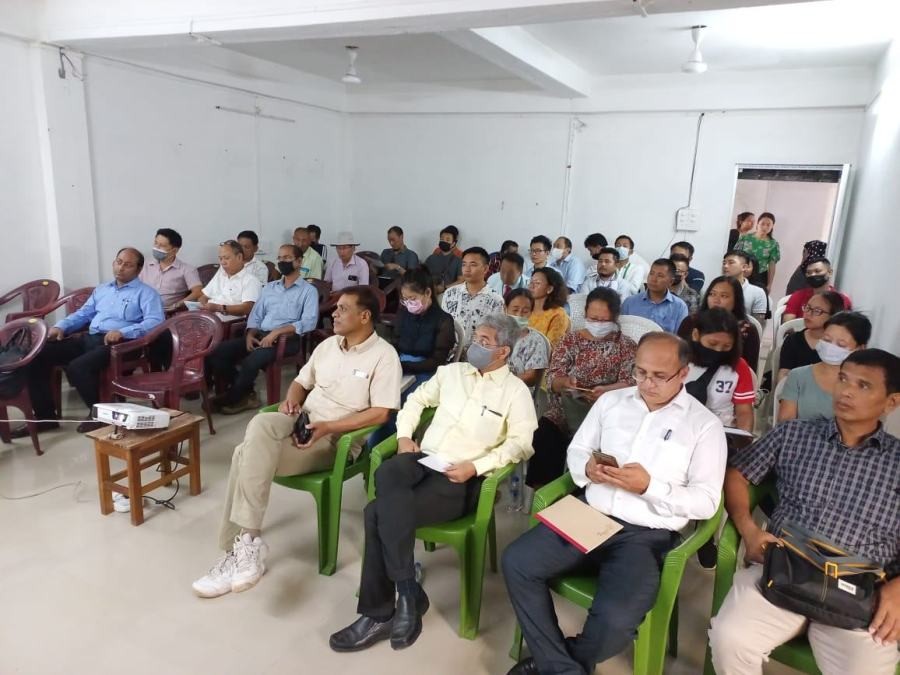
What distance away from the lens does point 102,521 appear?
2850 mm

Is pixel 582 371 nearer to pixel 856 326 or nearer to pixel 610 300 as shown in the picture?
pixel 610 300

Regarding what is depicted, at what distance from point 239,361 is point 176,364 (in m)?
0.96

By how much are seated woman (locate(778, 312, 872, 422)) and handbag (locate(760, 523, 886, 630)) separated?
815 mm

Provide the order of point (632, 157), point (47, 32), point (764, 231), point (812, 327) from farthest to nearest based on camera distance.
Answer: point (632, 157), point (764, 231), point (47, 32), point (812, 327)

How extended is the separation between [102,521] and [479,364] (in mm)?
1988

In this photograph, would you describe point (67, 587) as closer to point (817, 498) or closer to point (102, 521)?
point (102, 521)

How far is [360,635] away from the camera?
6.83 feet

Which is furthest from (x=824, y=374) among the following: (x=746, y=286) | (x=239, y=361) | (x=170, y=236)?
(x=170, y=236)

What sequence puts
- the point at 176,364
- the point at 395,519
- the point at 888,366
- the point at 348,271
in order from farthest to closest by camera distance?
1. the point at 348,271
2. the point at 176,364
3. the point at 395,519
4. the point at 888,366

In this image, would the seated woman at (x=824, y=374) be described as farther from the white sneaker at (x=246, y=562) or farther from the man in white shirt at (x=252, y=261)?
the man in white shirt at (x=252, y=261)

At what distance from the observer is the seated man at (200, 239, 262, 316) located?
15.6 feet

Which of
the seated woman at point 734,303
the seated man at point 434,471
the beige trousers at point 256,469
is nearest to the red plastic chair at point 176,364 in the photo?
the beige trousers at point 256,469

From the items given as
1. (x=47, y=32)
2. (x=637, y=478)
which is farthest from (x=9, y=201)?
(x=637, y=478)

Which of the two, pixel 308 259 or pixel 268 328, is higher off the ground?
pixel 308 259
